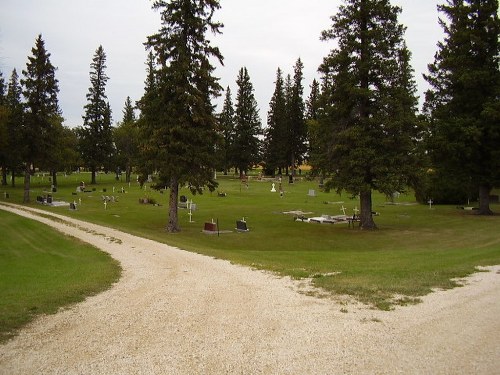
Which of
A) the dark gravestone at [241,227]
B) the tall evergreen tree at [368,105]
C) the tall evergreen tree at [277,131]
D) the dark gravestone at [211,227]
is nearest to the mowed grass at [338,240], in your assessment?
the dark gravestone at [241,227]

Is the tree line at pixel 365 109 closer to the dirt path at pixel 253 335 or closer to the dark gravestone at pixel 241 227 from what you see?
the dark gravestone at pixel 241 227

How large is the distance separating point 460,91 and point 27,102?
39.0 metres

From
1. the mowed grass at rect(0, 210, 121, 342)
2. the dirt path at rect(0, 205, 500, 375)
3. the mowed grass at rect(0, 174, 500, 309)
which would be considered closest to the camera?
the dirt path at rect(0, 205, 500, 375)

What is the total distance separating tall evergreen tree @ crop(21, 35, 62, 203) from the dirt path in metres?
37.0

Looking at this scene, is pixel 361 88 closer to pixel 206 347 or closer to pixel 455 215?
pixel 455 215

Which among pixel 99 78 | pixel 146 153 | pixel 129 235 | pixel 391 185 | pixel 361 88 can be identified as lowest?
pixel 129 235

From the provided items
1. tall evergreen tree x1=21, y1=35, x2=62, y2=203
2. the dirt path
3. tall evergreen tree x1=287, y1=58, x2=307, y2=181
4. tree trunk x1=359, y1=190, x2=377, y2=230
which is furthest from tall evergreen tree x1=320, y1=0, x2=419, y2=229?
tall evergreen tree x1=287, y1=58, x2=307, y2=181

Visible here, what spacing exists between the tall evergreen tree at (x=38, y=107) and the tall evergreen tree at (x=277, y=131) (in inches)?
1736

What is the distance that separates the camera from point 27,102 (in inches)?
1655

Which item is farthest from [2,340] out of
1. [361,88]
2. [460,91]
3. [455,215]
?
[460,91]

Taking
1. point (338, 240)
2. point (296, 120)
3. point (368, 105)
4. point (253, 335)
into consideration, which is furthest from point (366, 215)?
point (296, 120)

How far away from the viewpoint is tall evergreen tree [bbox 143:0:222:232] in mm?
24797

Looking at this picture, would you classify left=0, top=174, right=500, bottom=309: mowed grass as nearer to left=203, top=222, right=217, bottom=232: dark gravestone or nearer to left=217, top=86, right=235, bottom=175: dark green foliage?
left=203, top=222, right=217, bottom=232: dark gravestone

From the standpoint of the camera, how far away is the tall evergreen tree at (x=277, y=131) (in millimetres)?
79188
